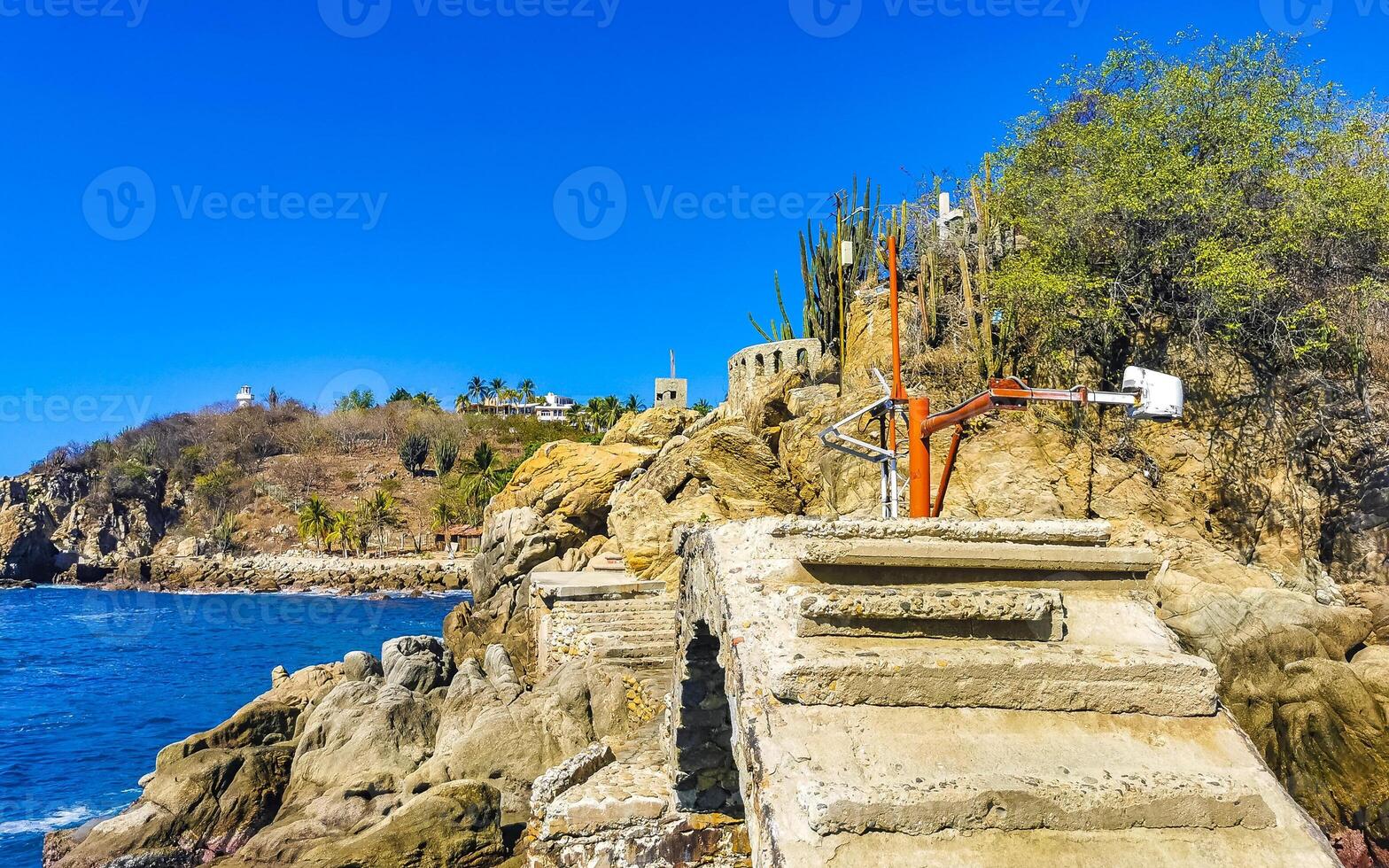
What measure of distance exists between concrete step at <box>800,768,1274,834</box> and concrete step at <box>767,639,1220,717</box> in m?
0.37

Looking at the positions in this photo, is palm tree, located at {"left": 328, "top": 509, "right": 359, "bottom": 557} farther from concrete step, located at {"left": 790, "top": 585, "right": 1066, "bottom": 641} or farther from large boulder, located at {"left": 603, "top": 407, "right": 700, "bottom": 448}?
concrete step, located at {"left": 790, "top": 585, "right": 1066, "bottom": 641}

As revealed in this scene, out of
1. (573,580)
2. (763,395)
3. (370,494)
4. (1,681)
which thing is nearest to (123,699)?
(1,681)

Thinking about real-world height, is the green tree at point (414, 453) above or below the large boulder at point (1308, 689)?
above

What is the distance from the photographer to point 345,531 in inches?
2729

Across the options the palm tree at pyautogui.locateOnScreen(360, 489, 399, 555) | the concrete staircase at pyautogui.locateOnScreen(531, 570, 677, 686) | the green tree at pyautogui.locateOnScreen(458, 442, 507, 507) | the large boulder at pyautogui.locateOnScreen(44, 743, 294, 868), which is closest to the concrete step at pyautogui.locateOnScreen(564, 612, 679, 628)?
the concrete staircase at pyautogui.locateOnScreen(531, 570, 677, 686)

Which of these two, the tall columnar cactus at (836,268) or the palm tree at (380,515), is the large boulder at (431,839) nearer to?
the tall columnar cactus at (836,268)

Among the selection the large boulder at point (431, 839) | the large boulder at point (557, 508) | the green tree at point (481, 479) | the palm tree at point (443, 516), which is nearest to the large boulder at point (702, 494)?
the large boulder at point (557, 508)

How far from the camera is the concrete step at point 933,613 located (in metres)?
3.53

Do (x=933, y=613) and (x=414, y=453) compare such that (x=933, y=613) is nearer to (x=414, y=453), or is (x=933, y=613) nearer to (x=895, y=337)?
(x=895, y=337)

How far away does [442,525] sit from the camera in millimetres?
68625

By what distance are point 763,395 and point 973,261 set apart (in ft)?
23.2

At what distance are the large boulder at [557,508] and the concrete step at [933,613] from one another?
2231 centimetres

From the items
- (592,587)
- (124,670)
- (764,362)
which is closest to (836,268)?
(764,362)

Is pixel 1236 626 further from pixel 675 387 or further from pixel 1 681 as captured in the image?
pixel 1 681
